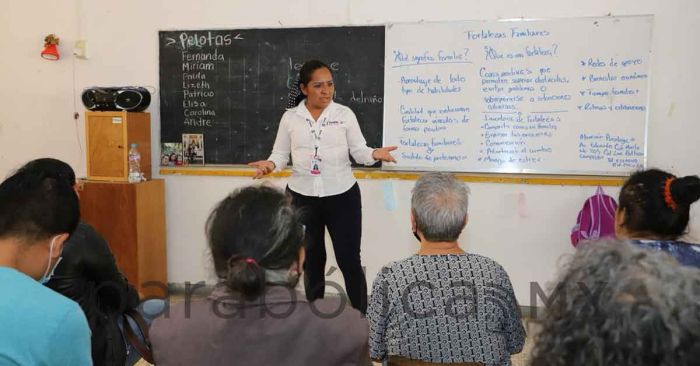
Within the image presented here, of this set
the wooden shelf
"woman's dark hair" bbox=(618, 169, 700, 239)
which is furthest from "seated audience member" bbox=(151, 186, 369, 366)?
the wooden shelf

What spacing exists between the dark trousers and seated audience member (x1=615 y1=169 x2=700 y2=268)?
1528mm

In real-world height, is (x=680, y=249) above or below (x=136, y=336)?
above

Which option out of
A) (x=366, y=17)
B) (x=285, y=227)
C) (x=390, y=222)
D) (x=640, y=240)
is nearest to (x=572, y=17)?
(x=366, y=17)

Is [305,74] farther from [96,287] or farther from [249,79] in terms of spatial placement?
[96,287]

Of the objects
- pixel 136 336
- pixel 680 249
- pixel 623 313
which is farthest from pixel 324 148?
pixel 623 313

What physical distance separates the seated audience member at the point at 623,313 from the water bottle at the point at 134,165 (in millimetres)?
3526

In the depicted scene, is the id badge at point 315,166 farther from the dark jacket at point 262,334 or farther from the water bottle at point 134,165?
the dark jacket at point 262,334

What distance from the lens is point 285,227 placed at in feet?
3.99

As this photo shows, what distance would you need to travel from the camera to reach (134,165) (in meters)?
3.88

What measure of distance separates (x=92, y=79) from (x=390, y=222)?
8.19ft

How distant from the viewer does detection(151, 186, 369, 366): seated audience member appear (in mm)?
1146

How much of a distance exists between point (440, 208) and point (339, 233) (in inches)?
56.1

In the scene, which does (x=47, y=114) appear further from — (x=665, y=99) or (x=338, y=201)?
(x=665, y=99)

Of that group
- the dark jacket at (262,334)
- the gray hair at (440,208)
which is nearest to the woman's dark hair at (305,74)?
the gray hair at (440,208)
